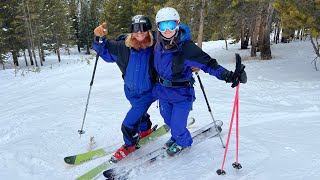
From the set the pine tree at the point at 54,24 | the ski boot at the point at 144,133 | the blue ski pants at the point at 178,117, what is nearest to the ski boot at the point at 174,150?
the blue ski pants at the point at 178,117

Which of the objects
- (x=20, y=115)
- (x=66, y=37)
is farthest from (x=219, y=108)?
(x=66, y=37)

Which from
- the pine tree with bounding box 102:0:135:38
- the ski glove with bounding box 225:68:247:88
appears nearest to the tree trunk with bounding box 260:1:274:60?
the ski glove with bounding box 225:68:247:88

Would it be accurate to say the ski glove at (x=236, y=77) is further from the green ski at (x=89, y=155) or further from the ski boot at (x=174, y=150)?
the green ski at (x=89, y=155)

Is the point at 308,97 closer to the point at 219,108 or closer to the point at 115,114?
the point at 219,108

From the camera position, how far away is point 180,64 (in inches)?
145

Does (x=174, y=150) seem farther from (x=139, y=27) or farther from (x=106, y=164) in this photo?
(x=139, y=27)

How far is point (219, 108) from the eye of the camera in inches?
271

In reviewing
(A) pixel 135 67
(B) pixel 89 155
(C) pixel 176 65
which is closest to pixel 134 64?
(A) pixel 135 67

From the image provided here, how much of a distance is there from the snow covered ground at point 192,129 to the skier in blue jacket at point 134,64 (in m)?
0.44

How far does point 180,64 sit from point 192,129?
6.65ft

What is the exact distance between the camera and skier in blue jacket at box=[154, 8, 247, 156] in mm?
3596

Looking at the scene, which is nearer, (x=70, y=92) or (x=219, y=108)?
(x=219, y=108)

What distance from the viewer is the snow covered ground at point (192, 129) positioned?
3686mm

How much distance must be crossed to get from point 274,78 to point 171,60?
27.7ft
